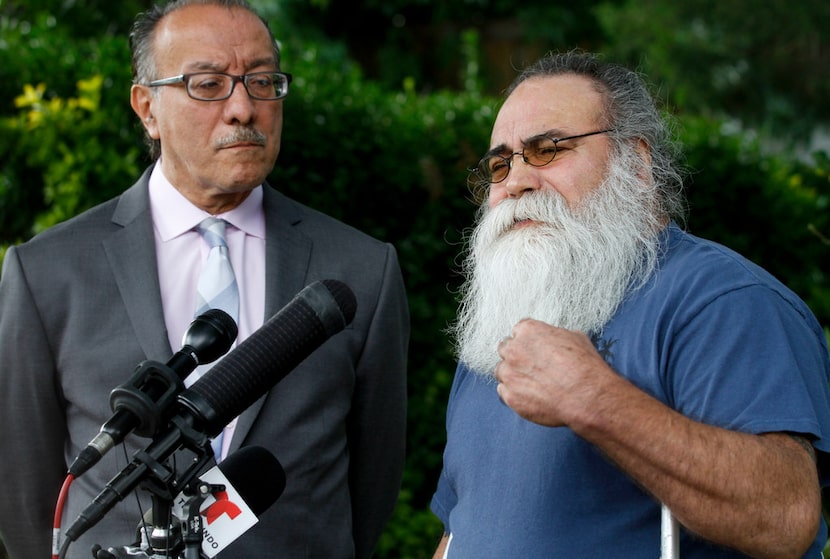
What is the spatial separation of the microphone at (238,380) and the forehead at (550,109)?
0.83 metres

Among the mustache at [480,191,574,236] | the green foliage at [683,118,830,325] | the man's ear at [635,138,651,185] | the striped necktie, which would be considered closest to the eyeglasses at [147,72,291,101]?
the striped necktie

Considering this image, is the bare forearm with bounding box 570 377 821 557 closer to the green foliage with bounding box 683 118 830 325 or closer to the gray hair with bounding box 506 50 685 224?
the gray hair with bounding box 506 50 685 224

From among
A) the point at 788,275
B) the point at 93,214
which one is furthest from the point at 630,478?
the point at 788,275

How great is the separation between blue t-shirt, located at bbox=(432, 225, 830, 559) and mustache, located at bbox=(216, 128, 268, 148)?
1.19 meters

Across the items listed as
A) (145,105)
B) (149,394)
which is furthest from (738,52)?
(149,394)

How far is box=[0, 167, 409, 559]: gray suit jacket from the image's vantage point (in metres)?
3.07

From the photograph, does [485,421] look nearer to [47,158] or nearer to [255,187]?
[255,187]

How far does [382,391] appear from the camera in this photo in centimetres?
349

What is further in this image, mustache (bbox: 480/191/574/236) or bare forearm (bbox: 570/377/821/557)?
mustache (bbox: 480/191/574/236)

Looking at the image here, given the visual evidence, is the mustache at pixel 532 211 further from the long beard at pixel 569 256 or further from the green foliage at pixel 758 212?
the green foliage at pixel 758 212

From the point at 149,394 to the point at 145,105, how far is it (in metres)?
1.81

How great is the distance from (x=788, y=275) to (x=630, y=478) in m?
4.52

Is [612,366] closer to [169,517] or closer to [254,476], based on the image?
[254,476]

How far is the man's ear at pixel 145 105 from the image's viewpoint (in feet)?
11.5
